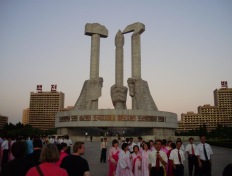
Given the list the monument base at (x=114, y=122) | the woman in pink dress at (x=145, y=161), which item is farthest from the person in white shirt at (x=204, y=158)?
the monument base at (x=114, y=122)

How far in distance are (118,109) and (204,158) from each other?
28887 millimetres

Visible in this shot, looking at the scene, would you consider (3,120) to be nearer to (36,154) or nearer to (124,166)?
(124,166)

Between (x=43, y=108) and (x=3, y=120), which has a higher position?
(x=43, y=108)

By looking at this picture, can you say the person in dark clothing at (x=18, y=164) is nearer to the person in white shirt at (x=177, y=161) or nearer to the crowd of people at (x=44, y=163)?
the crowd of people at (x=44, y=163)

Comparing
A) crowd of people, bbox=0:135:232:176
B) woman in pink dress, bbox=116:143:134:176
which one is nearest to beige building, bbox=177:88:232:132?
crowd of people, bbox=0:135:232:176

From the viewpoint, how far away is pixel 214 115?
103 m

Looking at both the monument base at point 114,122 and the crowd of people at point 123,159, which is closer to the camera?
the crowd of people at point 123,159

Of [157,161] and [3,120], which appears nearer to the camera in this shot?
[157,161]

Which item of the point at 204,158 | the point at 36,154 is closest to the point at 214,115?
the point at 204,158

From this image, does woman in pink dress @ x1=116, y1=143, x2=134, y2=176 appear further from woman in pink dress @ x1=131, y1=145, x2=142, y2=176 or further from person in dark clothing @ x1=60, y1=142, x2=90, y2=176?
person in dark clothing @ x1=60, y1=142, x2=90, y2=176

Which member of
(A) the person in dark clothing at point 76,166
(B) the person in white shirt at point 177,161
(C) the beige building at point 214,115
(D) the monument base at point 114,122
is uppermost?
(C) the beige building at point 214,115

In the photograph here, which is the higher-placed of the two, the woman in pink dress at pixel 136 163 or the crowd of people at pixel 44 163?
the crowd of people at pixel 44 163

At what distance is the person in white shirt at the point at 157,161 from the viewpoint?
6.70m

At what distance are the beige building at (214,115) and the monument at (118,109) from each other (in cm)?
6789
